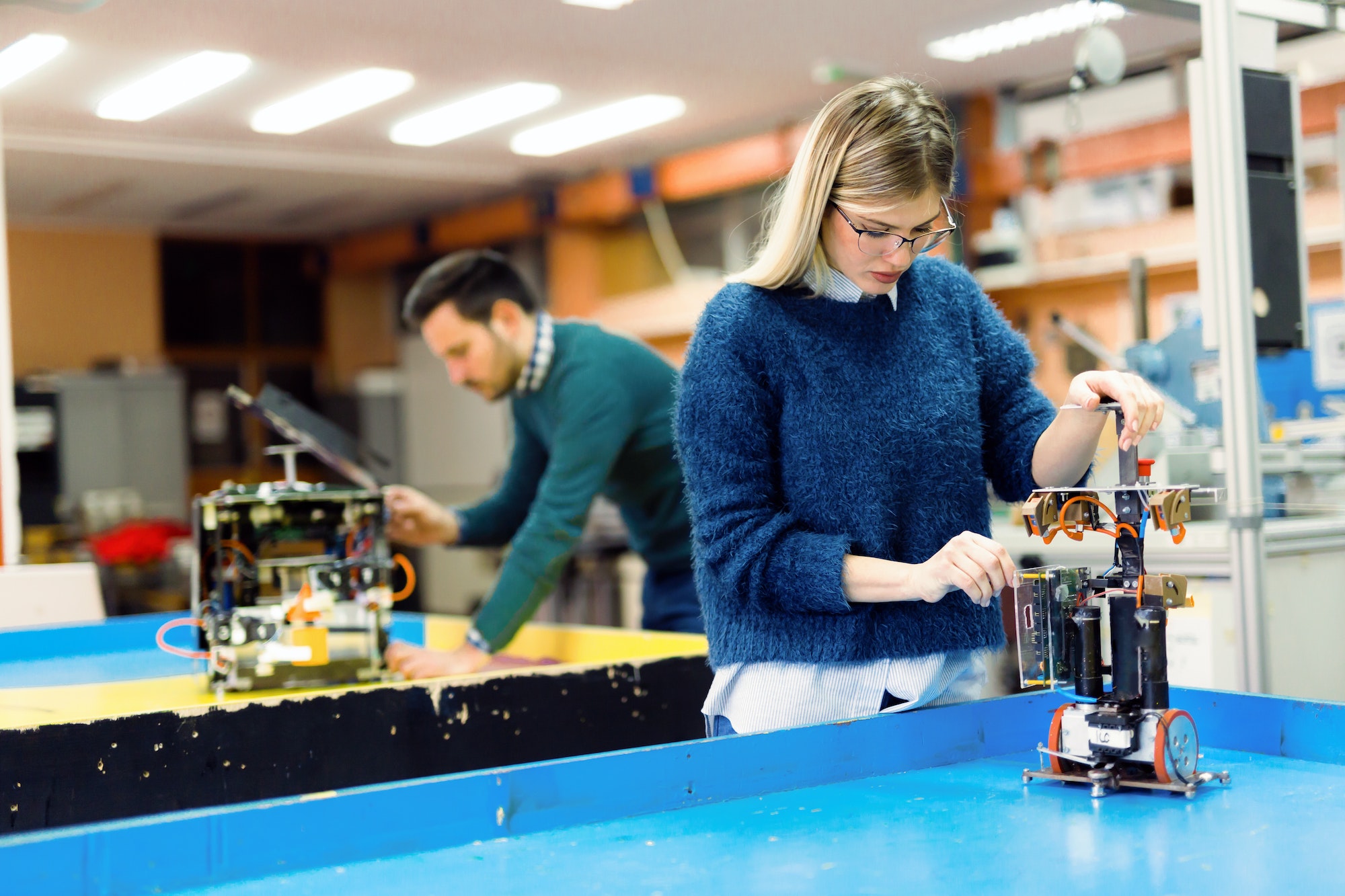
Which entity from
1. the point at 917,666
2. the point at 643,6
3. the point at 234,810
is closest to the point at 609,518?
the point at 643,6

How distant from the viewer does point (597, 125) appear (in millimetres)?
6480

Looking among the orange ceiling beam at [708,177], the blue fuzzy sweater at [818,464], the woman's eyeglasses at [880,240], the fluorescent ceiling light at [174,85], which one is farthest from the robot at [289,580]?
the fluorescent ceiling light at [174,85]

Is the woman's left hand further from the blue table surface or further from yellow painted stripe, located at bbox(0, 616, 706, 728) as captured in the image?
yellow painted stripe, located at bbox(0, 616, 706, 728)

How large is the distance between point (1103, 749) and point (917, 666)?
0.25 m

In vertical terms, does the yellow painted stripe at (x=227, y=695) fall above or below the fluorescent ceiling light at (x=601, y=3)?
below

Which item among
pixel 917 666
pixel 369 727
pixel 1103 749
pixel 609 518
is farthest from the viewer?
pixel 609 518

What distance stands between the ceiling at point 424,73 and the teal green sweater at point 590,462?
2.33 meters

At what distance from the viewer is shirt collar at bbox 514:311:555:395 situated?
239cm

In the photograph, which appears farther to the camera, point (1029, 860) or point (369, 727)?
point (369, 727)

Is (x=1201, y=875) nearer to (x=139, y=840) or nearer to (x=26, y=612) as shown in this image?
(x=139, y=840)

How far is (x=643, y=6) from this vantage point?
15.6 ft

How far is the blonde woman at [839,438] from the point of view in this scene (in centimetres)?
134

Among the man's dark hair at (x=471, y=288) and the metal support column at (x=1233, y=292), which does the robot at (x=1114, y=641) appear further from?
the man's dark hair at (x=471, y=288)

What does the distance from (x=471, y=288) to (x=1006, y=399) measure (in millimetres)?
1267
